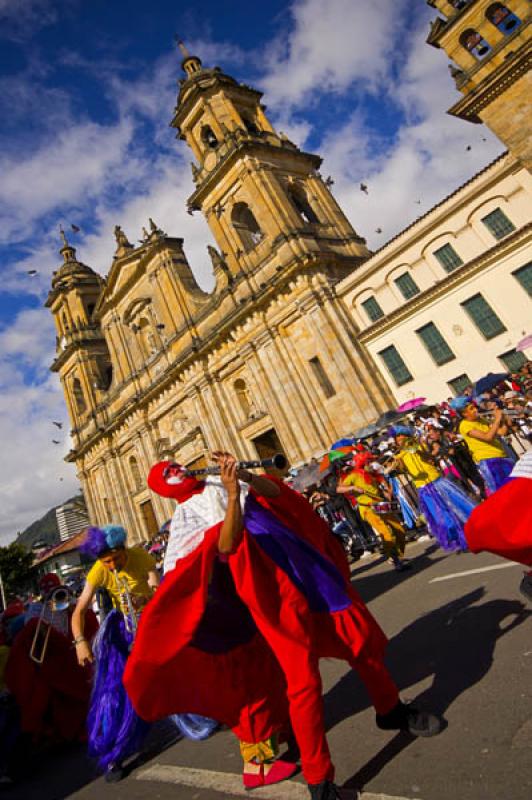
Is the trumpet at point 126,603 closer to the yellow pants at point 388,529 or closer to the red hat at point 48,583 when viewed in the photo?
the red hat at point 48,583

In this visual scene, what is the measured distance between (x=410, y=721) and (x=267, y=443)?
19.6 meters

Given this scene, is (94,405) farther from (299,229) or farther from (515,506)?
(515,506)

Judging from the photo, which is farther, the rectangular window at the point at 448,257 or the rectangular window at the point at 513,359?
the rectangular window at the point at 448,257

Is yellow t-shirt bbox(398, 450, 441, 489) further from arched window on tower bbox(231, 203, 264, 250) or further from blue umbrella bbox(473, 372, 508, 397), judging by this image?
arched window on tower bbox(231, 203, 264, 250)

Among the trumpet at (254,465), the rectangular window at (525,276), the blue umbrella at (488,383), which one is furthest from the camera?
the rectangular window at (525,276)

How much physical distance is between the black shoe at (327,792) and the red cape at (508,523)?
4.83ft

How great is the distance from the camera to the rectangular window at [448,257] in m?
17.5

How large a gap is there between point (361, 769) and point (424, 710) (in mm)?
538

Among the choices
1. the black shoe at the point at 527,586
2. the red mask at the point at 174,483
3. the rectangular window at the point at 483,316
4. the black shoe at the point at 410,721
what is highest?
the rectangular window at the point at 483,316

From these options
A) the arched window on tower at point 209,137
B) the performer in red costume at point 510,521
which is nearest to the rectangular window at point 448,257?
the arched window on tower at point 209,137

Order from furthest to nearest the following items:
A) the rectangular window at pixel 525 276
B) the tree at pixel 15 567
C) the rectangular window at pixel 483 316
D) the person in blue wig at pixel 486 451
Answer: the tree at pixel 15 567, the rectangular window at pixel 483 316, the rectangular window at pixel 525 276, the person in blue wig at pixel 486 451

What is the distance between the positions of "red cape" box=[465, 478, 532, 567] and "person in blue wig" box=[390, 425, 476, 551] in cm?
360

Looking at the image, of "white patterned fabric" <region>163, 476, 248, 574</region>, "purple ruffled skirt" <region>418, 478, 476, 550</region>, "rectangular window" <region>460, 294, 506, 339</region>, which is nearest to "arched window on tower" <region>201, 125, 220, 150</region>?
"rectangular window" <region>460, 294, 506, 339</region>

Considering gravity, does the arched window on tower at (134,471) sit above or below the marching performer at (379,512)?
above
